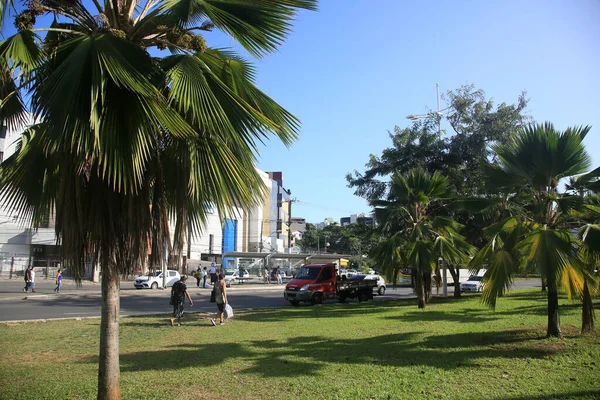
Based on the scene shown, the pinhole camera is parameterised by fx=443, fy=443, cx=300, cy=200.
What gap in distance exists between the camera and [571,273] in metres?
7.93

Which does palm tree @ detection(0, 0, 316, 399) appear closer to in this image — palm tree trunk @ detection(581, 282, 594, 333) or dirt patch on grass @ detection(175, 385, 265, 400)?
dirt patch on grass @ detection(175, 385, 265, 400)

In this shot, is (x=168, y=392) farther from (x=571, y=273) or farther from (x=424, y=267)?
(x=424, y=267)

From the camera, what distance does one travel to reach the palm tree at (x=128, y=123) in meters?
3.91

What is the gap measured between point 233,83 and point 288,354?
19.4 ft

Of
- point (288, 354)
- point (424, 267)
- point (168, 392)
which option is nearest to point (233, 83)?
point (168, 392)

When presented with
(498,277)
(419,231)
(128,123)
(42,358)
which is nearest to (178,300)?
(42,358)

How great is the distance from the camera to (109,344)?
15.7 ft

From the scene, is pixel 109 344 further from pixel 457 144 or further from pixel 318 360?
pixel 457 144

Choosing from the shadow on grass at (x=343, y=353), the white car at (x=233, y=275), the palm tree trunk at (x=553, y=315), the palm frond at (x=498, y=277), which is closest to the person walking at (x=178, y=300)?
the shadow on grass at (x=343, y=353)

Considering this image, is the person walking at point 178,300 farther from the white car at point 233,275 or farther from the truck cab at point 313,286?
the white car at point 233,275

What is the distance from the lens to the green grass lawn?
623cm

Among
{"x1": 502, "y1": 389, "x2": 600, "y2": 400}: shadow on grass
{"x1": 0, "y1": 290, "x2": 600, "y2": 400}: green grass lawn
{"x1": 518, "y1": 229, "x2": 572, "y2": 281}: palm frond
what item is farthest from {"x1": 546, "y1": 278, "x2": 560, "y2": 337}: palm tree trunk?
{"x1": 502, "y1": 389, "x2": 600, "y2": 400}: shadow on grass

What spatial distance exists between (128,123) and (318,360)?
5.84 meters

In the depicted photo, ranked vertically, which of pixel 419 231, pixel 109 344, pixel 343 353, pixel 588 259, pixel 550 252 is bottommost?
pixel 343 353
